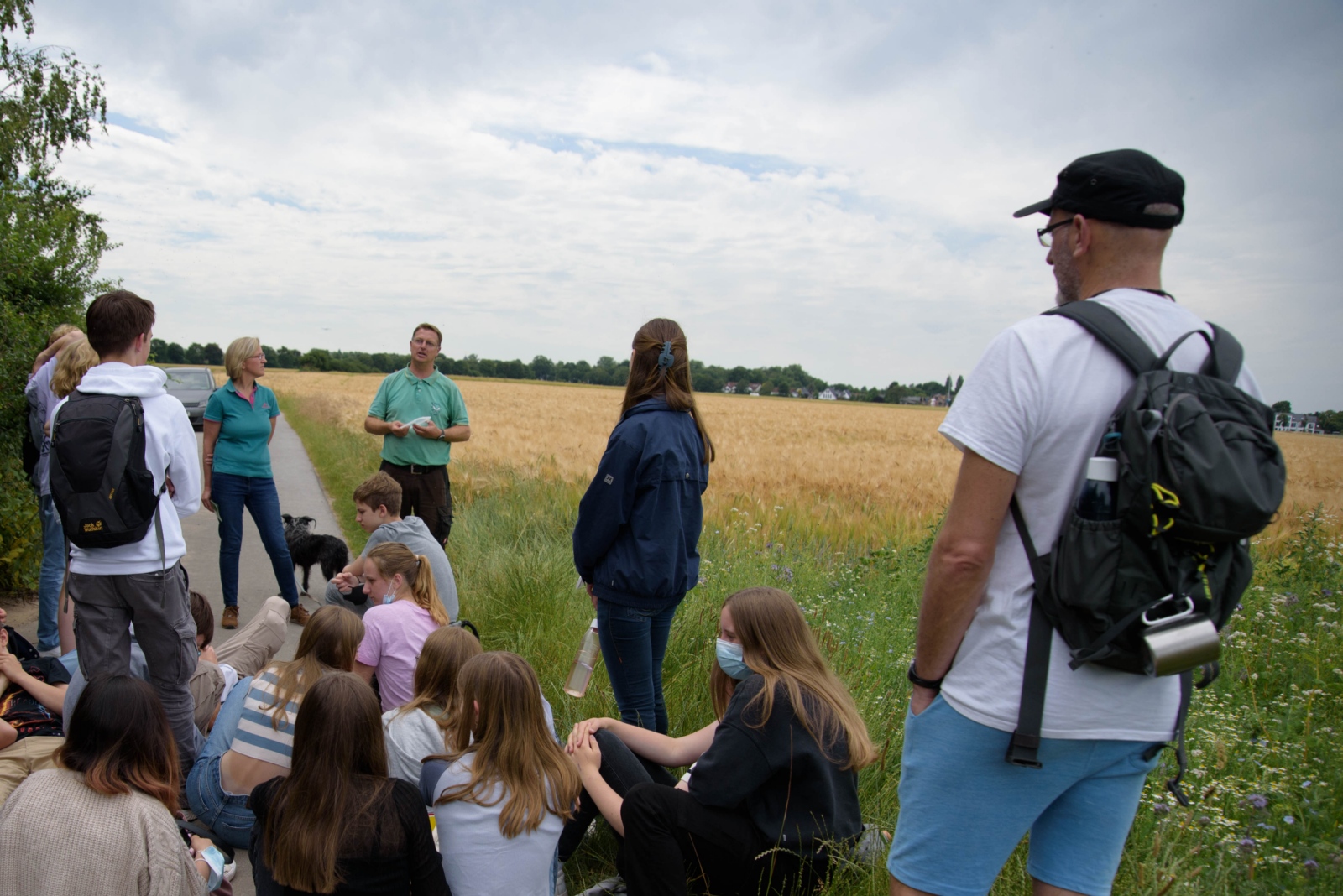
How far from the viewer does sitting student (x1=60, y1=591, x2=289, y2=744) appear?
3.71 metres

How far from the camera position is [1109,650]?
5.08 ft

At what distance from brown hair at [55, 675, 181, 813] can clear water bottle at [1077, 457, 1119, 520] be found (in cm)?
248

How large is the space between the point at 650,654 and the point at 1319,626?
4.19 metres

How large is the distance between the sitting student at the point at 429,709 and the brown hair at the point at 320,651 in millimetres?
314

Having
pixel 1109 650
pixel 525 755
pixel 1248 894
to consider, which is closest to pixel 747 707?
pixel 525 755

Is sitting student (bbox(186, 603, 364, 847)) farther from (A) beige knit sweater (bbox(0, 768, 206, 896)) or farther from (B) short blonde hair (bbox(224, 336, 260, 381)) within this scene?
(B) short blonde hair (bbox(224, 336, 260, 381))

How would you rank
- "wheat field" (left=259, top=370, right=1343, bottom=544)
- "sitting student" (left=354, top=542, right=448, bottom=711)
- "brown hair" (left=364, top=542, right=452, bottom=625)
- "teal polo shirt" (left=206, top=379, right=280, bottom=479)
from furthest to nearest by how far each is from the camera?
1. "wheat field" (left=259, top=370, right=1343, bottom=544)
2. "teal polo shirt" (left=206, top=379, right=280, bottom=479)
3. "brown hair" (left=364, top=542, right=452, bottom=625)
4. "sitting student" (left=354, top=542, right=448, bottom=711)

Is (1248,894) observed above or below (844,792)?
below

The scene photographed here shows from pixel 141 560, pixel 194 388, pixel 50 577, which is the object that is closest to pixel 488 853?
pixel 141 560

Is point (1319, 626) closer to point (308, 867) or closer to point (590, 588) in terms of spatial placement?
point (590, 588)

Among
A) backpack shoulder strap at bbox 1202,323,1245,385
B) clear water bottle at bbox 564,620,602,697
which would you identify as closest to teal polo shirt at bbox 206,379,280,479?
clear water bottle at bbox 564,620,602,697

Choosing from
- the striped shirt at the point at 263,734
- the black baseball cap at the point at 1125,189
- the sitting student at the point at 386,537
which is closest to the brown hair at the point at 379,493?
the sitting student at the point at 386,537

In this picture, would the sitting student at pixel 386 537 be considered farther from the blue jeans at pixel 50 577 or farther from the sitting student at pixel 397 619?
the blue jeans at pixel 50 577

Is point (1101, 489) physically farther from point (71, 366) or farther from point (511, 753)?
point (71, 366)
